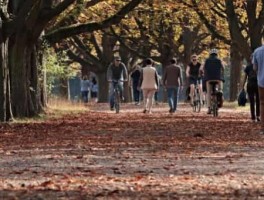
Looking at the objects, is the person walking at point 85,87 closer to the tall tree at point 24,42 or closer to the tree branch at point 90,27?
the tree branch at point 90,27

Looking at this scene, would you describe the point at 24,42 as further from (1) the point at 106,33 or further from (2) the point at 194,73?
(1) the point at 106,33

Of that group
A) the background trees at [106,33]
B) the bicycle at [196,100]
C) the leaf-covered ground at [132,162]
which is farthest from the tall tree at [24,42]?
the bicycle at [196,100]

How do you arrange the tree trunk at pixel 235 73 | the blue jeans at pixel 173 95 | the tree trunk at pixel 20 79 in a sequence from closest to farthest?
the tree trunk at pixel 20 79
the blue jeans at pixel 173 95
the tree trunk at pixel 235 73

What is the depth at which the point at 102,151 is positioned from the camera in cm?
1352

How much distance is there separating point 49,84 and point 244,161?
26.5 meters

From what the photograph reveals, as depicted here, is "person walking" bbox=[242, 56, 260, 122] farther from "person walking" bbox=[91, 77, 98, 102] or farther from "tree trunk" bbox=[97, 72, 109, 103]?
"person walking" bbox=[91, 77, 98, 102]

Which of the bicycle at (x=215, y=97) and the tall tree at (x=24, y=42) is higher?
the tall tree at (x=24, y=42)

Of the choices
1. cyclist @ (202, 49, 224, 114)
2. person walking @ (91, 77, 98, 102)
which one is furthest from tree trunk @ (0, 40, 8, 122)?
person walking @ (91, 77, 98, 102)

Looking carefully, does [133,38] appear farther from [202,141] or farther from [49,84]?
[202,141]

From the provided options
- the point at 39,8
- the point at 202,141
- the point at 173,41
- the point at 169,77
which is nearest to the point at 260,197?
the point at 202,141

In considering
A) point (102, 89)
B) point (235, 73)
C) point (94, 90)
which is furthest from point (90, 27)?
point (94, 90)

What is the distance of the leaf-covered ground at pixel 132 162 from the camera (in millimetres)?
8445

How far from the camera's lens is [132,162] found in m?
11.6

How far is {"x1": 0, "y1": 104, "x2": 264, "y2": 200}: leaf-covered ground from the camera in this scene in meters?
8.45
